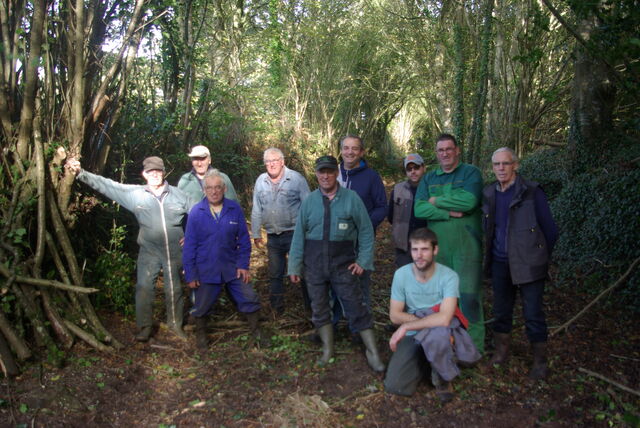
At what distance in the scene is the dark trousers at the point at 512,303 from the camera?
14.1 feet

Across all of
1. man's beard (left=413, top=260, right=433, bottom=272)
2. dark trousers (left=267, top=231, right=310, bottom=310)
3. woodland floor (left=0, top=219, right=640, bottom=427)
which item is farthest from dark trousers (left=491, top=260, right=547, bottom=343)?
dark trousers (left=267, top=231, right=310, bottom=310)

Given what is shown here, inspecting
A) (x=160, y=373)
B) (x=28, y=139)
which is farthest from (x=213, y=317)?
(x=28, y=139)

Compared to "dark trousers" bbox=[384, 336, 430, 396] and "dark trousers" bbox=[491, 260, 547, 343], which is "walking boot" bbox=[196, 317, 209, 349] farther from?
"dark trousers" bbox=[491, 260, 547, 343]

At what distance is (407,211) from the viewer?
5.06m

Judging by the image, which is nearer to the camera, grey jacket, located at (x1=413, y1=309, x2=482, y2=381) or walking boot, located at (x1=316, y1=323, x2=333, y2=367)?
grey jacket, located at (x1=413, y1=309, x2=482, y2=381)

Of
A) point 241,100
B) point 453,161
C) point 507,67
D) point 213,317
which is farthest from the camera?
point 507,67

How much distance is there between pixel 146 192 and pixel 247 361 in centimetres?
205

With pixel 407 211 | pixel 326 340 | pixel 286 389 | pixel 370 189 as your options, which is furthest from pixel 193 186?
pixel 286 389

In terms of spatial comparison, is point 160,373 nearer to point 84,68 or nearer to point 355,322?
point 355,322

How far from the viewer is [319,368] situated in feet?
15.7

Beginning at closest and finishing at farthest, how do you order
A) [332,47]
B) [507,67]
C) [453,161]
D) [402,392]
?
1. [402,392]
2. [453,161]
3. [507,67]
4. [332,47]

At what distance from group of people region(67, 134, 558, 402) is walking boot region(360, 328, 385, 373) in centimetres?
1

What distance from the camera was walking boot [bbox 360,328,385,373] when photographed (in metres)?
4.59

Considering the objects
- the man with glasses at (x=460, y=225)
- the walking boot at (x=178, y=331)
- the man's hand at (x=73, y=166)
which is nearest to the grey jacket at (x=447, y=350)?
the man with glasses at (x=460, y=225)
